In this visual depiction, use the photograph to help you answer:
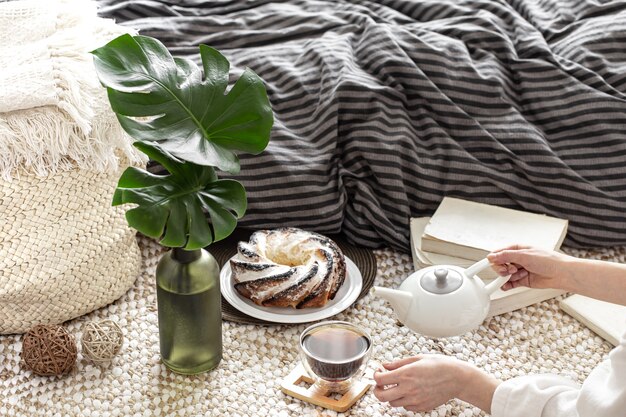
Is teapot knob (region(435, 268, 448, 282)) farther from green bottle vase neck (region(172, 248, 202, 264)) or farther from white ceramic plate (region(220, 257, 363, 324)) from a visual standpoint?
green bottle vase neck (region(172, 248, 202, 264))

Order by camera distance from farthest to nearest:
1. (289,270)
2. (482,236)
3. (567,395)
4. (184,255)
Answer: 1. (482,236)
2. (289,270)
3. (184,255)
4. (567,395)

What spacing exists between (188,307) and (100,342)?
20 cm

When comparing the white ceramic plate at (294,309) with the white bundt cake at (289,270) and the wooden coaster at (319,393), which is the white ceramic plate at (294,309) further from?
the wooden coaster at (319,393)

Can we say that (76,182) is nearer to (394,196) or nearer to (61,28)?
(61,28)

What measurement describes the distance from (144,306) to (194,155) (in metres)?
0.57

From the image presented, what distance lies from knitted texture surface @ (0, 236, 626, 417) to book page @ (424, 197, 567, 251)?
14 cm

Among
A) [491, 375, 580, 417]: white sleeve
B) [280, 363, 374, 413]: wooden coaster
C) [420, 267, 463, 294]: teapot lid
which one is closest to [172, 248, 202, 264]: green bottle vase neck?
[280, 363, 374, 413]: wooden coaster

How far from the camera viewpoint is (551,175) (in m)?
2.02

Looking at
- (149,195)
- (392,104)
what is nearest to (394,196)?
(392,104)

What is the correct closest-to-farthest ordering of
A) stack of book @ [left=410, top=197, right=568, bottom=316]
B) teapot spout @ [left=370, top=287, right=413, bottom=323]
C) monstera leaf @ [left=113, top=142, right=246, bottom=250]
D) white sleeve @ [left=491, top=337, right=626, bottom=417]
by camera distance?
white sleeve @ [left=491, top=337, right=626, bottom=417] → monstera leaf @ [left=113, top=142, right=246, bottom=250] → teapot spout @ [left=370, top=287, right=413, bottom=323] → stack of book @ [left=410, top=197, right=568, bottom=316]

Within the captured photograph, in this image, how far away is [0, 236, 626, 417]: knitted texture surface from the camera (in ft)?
5.02

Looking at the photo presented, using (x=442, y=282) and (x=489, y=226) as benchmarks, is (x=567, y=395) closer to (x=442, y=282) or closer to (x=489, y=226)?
(x=442, y=282)

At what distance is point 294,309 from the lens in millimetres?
1739

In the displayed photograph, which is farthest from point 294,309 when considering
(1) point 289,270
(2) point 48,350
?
(2) point 48,350
